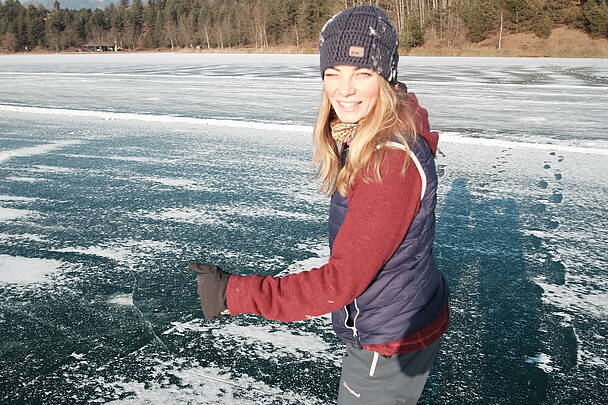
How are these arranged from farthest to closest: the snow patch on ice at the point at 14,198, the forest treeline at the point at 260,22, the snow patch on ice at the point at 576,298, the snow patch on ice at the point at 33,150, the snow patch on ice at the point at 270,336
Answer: the forest treeline at the point at 260,22, the snow patch on ice at the point at 33,150, the snow patch on ice at the point at 14,198, the snow patch on ice at the point at 576,298, the snow patch on ice at the point at 270,336

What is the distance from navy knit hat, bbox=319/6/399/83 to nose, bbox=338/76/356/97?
0.05 meters

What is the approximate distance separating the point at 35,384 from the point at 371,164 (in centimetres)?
173

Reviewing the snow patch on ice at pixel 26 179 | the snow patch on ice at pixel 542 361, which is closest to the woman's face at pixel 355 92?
the snow patch on ice at pixel 542 361

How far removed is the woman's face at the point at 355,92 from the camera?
56.3 inches

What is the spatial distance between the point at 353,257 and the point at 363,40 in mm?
555

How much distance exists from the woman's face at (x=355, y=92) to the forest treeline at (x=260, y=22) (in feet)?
112

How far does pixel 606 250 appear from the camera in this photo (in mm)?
3447

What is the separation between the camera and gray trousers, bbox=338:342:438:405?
4.85 feet

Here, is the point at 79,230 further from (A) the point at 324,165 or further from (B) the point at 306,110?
(B) the point at 306,110

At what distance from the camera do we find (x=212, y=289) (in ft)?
4.34

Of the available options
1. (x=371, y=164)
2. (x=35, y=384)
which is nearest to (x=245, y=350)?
(x=35, y=384)

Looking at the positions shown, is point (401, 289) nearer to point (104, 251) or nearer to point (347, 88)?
point (347, 88)

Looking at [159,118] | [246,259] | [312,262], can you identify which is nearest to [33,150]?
[159,118]

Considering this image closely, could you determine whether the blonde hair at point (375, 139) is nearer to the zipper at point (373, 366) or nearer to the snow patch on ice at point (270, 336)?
the zipper at point (373, 366)
